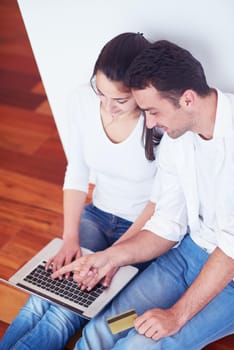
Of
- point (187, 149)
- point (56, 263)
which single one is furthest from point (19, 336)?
point (187, 149)

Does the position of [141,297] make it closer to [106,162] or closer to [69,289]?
[69,289]

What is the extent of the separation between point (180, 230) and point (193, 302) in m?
0.23

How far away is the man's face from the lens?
1.36m

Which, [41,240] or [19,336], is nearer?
[19,336]

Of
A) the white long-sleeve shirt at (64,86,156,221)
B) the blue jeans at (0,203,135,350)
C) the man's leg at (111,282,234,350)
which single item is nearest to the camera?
the man's leg at (111,282,234,350)

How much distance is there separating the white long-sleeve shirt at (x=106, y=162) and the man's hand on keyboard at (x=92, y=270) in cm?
21

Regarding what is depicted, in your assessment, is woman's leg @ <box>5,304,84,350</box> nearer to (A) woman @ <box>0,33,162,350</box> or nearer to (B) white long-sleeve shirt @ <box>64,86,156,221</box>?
(A) woman @ <box>0,33,162,350</box>

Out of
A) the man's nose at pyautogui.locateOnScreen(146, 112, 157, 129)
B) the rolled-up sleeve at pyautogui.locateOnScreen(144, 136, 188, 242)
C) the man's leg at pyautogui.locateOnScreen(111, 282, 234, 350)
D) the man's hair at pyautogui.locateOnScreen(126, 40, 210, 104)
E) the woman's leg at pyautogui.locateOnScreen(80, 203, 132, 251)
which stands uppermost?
the man's hair at pyautogui.locateOnScreen(126, 40, 210, 104)

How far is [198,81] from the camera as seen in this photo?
1.35 m

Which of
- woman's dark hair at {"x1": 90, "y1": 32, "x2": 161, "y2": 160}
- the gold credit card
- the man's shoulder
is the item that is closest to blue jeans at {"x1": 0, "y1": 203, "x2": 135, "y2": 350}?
the gold credit card

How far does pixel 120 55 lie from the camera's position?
146 cm

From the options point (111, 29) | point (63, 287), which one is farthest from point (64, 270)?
point (111, 29)

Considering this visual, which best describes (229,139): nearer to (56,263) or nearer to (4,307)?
(56,263)

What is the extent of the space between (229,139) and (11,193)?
3.92 feet
